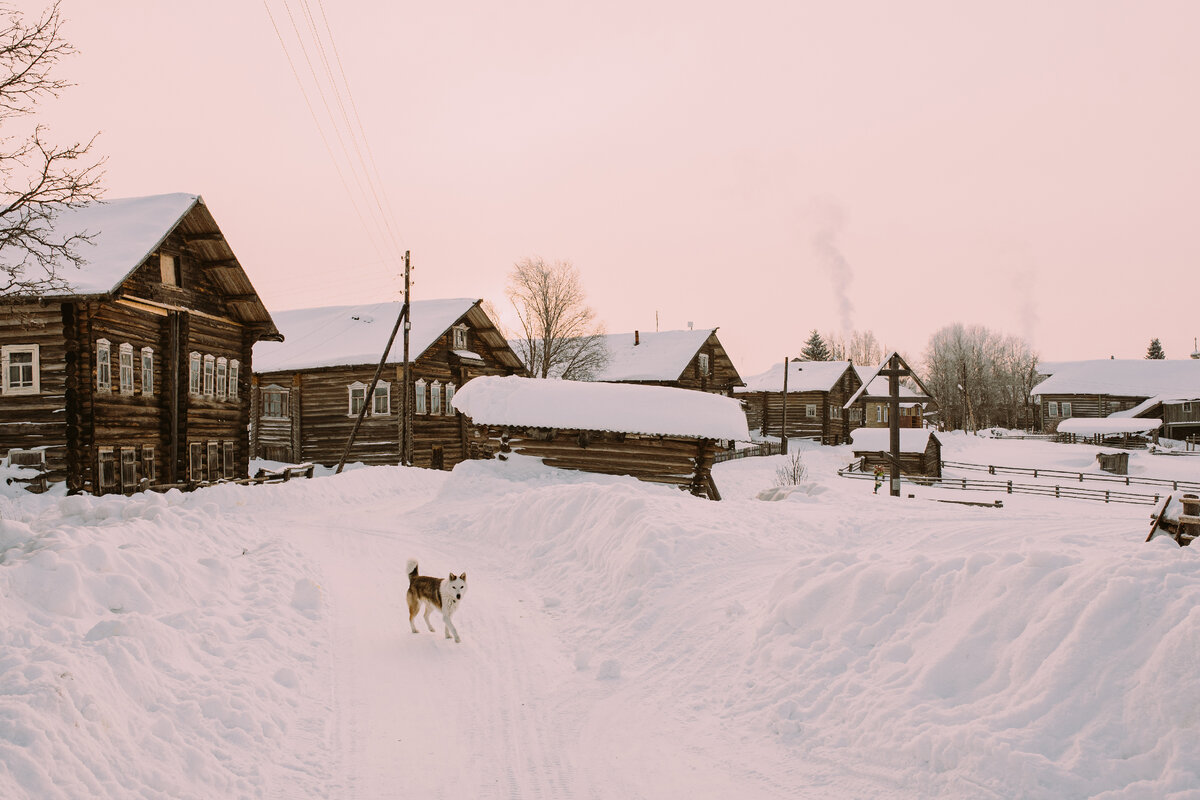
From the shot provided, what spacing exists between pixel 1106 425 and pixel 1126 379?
11.6 metres

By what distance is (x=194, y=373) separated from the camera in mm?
23516

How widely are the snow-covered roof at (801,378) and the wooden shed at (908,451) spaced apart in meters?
13.7

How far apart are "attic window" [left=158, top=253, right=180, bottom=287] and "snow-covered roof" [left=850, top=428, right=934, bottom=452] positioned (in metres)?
33.9

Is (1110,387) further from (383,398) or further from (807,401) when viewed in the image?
(383,398)

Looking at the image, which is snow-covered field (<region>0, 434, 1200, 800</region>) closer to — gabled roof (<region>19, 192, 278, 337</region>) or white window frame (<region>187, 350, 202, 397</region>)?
gabled roof (<region>19, 192, 278, 337</region>)

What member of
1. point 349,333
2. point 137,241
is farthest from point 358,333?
point 137,241

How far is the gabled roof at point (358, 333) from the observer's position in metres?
32.7

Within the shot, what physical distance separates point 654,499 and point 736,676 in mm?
6587

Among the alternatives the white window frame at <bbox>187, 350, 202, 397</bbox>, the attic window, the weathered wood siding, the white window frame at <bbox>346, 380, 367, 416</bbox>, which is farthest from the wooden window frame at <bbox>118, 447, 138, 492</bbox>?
the white window frame at <bbox>346, 380, 367, 416</bbox>

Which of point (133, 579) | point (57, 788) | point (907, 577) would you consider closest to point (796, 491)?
point (907, 577)

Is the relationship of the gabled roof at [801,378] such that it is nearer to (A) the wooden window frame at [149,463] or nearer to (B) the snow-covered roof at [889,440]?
(B) the snow-covered roof at [889,440]

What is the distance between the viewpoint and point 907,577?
7.07m

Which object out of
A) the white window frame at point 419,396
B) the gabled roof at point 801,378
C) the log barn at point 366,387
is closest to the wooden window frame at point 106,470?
the log barn at point 366,387

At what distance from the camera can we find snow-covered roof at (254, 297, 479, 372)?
107 ft
